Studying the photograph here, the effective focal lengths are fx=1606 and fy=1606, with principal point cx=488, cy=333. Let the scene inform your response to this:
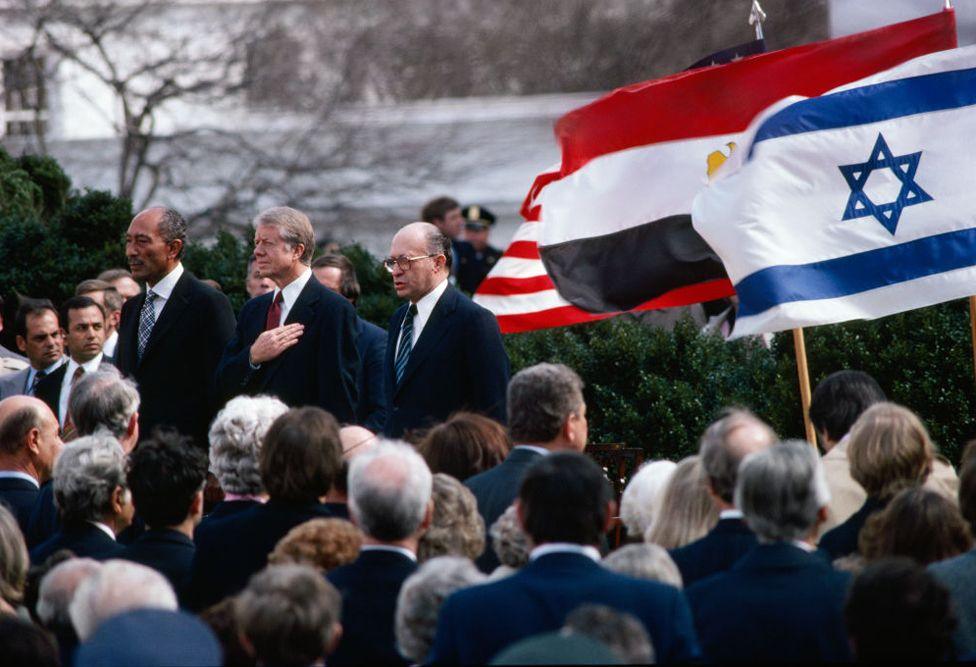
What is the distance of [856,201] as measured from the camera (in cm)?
815

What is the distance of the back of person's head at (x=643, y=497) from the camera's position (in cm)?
593

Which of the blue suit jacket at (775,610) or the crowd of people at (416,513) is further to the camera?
the blue suit jacket at (775,610)

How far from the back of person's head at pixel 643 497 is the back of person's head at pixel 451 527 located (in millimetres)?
772

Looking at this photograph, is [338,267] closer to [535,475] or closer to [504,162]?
[535,475]

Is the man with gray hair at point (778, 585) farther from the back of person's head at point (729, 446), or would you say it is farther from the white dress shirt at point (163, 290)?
the white dress shirt at point (163, 290)

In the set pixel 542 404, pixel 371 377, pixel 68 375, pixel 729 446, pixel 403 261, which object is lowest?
pixel 68 375

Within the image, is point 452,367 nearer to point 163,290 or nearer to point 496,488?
point 163,290

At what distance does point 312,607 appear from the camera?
4148 mm

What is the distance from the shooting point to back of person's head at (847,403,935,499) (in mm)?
5613

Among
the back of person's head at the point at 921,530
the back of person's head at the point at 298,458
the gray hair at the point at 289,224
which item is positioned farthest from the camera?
the gray hair at the point at 289,224

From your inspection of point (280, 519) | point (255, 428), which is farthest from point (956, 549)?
point (255, 428)

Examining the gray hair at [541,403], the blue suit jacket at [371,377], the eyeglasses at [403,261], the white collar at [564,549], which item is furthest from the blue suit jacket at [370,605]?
the blue suit jacket at [371,377]

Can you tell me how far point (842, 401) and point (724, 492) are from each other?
1.52m

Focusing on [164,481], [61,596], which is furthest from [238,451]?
[61,596]
